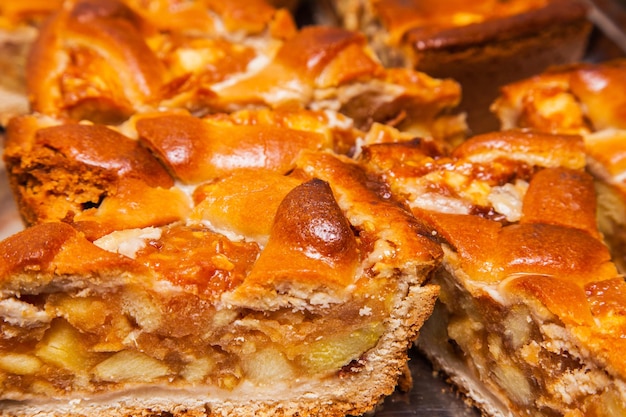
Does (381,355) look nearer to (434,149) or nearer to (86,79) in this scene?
(434,149)

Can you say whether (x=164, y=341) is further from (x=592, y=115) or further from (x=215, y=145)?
(x=592, y=115)

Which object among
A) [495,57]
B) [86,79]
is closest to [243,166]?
[86,79]

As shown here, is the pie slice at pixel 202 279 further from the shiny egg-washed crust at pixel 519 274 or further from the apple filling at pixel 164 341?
the shiny egg-washed crust at pixel 519 274

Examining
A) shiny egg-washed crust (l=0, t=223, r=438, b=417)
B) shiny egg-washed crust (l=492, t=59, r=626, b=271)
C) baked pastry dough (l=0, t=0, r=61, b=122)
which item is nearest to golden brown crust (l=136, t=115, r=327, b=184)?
shiny egg-washed crust (l=0, t=223, r=438, b=417)

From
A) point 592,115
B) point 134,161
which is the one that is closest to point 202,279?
point 134,161

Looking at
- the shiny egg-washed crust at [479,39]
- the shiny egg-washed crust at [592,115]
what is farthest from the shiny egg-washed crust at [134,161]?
the shiny egg-washed crust at [479,39]

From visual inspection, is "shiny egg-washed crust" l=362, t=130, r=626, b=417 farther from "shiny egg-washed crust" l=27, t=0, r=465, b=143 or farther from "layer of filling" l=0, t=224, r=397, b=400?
"shiny egg-washed crust" l=27, t=0, r=465, b=143
